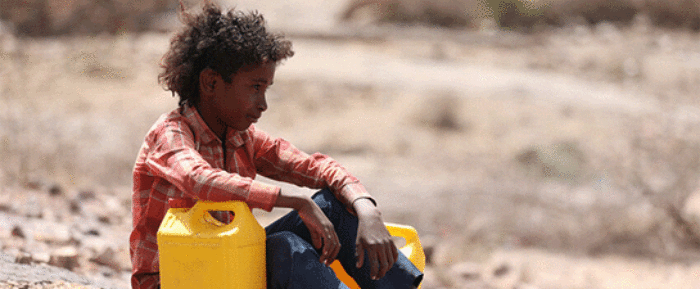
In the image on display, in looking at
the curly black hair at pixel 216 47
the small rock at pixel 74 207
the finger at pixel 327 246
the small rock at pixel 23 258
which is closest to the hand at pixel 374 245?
the finger at pixel 327 246

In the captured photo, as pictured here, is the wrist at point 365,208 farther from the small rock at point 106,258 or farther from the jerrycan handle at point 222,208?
the small rock at point 106,258

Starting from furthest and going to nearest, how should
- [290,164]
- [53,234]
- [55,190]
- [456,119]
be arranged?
[456,119], [55,190], [53,234], [290,164]

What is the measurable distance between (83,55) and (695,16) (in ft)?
44.4

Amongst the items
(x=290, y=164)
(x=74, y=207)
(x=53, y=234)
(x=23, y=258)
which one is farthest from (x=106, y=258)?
(x=290, y=164)

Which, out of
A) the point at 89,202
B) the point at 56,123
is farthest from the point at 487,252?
the point at 56,123

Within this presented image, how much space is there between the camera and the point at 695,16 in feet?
53.4

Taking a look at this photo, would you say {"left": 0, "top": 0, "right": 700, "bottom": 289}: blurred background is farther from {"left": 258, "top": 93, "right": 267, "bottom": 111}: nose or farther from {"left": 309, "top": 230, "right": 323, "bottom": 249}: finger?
{"left": 309, "top": 230, "right": 323, "bottom": 249}: finger

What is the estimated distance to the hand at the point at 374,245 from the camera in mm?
2143

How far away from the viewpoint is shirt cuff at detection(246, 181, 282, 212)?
203 centimetres

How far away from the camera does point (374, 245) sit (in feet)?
7.02

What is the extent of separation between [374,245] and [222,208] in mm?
480

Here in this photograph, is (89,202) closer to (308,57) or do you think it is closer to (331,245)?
(331,245)

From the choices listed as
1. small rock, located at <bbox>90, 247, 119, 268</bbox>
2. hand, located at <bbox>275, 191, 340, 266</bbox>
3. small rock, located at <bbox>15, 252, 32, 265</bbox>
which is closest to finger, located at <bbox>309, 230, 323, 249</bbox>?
hand, located at <bbox>275, 191, 340, 266</bbox>

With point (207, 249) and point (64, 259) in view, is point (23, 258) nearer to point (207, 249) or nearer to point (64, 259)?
point (64, 259)
